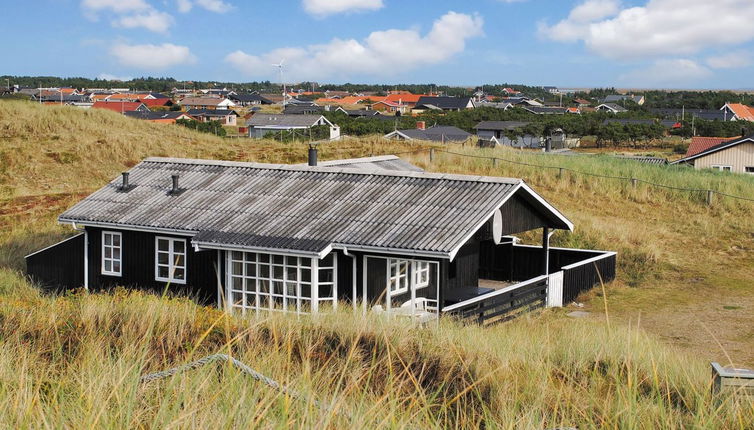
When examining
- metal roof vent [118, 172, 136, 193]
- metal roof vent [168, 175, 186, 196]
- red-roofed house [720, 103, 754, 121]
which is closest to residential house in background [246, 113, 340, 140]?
red-roofed house [720, 103, 754, 121]

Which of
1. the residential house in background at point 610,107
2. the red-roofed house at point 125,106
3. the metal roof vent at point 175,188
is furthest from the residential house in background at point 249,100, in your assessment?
the metal roof vent at point 175,188

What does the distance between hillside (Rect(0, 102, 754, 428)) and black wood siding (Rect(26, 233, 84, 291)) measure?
606mm

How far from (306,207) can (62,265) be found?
20.5 feet

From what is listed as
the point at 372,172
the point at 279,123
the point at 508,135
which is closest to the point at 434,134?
the point at 508,135

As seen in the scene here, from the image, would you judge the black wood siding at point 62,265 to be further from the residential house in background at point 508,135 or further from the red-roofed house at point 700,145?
the residential house in background at point 508,135

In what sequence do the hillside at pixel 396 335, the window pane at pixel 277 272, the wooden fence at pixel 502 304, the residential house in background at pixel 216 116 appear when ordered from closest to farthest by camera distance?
the hillside at pixel 396 335 < the wooden fence at pixel 502 304 < the window pane at pixel 277 272 < the residential house in background at pixel 216 116

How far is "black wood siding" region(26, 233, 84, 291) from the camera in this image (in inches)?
794

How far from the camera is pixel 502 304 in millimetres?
17594

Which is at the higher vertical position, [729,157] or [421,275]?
[729,157]

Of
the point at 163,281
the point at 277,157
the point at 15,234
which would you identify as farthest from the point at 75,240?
the point at 277,157

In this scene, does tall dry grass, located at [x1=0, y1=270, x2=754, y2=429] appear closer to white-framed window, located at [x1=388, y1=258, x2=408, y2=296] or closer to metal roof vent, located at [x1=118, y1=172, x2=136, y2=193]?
white-framed window, located at [x1=388, y1=258, x2=408, y2=296]

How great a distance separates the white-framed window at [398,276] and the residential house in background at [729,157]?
3140cm

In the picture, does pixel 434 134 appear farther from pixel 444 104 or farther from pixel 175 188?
pixel 444 104

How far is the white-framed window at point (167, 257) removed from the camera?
18.6 metres
